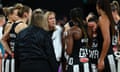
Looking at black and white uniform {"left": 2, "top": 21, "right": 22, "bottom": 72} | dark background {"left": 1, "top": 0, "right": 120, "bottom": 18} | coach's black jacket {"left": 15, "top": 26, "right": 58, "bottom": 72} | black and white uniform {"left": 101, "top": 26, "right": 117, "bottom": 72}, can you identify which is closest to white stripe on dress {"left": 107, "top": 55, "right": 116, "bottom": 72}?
black and white uniform {"left": 101, "top": 26, "right": 117, "bottom": 72}

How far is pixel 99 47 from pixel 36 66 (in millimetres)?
1650

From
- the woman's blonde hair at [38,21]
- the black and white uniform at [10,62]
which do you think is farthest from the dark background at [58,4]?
the woman's blonde hair at [38,21]

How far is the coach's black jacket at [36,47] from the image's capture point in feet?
24.6

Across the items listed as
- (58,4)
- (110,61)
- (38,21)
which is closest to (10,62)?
(110,61)

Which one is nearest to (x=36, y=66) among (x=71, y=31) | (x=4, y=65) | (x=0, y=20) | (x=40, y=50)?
(x=40, y=50)

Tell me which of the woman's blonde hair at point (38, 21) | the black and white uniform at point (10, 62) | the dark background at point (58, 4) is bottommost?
the black and white uniform at point (10, 62)

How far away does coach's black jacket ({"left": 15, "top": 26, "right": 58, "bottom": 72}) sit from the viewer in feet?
24.6

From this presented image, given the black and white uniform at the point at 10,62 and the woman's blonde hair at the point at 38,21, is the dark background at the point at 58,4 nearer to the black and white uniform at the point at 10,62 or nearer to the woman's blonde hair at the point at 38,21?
the black and white uniform at the point at 10,62

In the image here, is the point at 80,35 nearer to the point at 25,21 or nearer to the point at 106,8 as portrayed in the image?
the point at 106,8

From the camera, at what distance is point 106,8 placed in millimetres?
8586

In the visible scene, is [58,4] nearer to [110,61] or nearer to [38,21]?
[110,61]

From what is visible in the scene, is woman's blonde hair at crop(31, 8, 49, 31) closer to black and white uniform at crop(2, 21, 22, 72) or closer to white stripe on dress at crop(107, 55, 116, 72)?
white stripe on dress at crop(107, 55, 116, 72)

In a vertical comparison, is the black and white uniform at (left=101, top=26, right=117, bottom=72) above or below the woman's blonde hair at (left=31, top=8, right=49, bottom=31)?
below

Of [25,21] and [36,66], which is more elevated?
[25,21]
